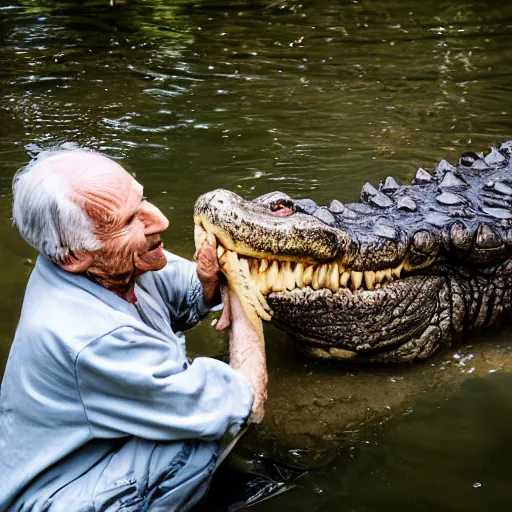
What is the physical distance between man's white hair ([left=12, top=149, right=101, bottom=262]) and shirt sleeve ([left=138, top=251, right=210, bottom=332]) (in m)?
0.73

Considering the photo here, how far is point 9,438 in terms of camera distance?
2.58 meters

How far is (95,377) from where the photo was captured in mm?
2441

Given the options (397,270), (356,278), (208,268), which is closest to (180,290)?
(208,268)

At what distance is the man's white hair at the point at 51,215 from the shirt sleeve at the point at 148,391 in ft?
1.04

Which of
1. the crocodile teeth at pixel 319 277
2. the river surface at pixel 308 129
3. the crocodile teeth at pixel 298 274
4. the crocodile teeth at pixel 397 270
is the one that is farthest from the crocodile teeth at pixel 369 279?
the river surface at pixel 308 129

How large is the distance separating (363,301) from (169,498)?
152cm

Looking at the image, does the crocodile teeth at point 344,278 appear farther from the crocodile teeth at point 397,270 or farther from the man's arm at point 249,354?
the man's arm at point 249,354

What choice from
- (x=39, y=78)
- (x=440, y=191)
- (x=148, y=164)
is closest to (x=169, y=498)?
(x=440, y=191)

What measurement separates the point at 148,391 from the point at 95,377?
17 centimetres

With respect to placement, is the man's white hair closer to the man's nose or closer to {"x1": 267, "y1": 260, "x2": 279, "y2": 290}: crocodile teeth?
the man's nose

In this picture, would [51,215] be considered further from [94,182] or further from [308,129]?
[308,129]

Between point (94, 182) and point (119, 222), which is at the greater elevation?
point (94, 182)

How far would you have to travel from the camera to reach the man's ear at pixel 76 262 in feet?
8.35

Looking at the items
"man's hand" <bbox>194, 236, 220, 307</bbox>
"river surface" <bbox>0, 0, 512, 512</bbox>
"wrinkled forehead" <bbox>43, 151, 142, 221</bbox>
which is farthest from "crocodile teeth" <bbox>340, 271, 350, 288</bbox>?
"wrinkled forehead" <bbox>43, 151, 142, 221</bbox>
